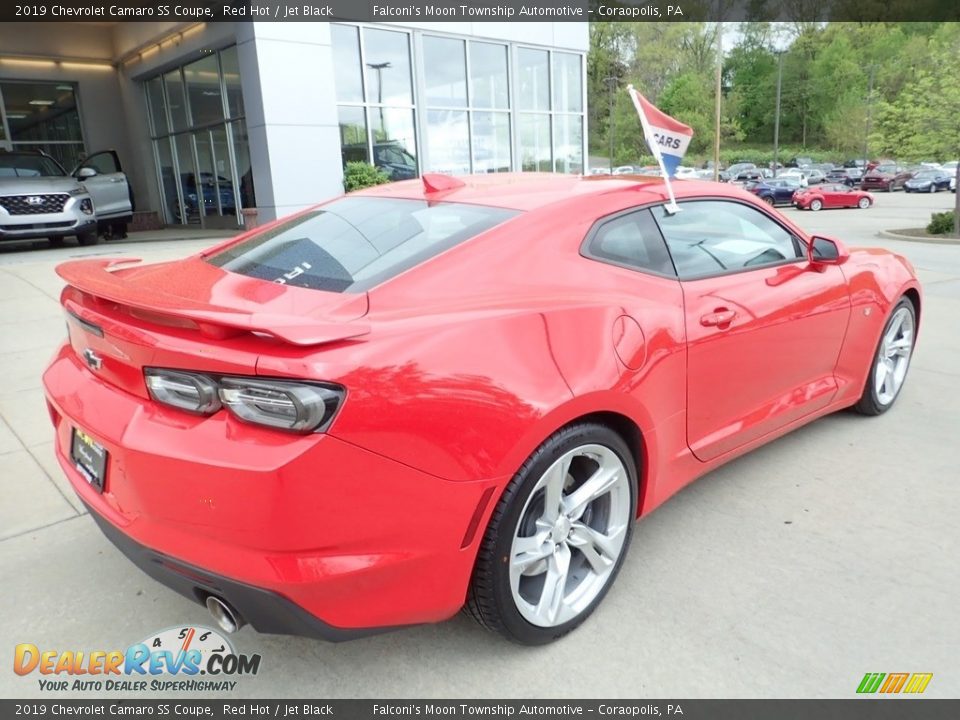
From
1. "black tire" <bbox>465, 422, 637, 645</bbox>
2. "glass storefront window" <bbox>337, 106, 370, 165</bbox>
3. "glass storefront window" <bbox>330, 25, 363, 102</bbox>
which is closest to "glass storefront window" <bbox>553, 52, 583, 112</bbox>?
"glass storefront window" <bbox>330, 25, 363, 102</bbox>

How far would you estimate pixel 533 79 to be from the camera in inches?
836

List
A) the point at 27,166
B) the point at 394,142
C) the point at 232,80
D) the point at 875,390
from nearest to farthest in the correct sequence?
the point at 875,390 → the point at 27,166 → the point at 232,80 → the point at 394,142

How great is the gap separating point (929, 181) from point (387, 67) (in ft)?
117

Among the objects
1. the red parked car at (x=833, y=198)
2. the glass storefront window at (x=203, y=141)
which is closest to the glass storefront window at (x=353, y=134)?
Result: the glass storefront window at (x=203, y=141)

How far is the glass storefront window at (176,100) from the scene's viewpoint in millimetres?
19375

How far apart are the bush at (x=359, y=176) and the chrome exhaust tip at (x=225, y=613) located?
49.8 feet

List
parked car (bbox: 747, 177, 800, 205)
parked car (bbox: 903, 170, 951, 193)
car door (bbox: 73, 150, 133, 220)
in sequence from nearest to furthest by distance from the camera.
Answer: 1. car door (bbox: 73, 150, 133, 220)
2. parked car (bbox: 747, 177, 800, 205)
3. parked car (bbox: 903, 170, 951, 193)

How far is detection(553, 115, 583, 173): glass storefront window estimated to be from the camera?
22484 millimetres

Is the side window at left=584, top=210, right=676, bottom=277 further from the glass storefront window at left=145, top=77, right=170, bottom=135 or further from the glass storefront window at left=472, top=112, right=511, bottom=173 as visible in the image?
the glass storefront window at left=145, top=77, right=170, bottom=135

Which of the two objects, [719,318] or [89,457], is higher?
[719,318]

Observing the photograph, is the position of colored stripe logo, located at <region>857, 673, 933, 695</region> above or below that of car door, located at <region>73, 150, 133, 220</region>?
below

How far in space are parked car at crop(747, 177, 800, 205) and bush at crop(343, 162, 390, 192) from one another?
2280cm

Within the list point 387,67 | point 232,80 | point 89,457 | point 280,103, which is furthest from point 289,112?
point 89,457

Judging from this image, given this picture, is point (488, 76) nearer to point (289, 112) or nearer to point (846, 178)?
point (289, 112)
